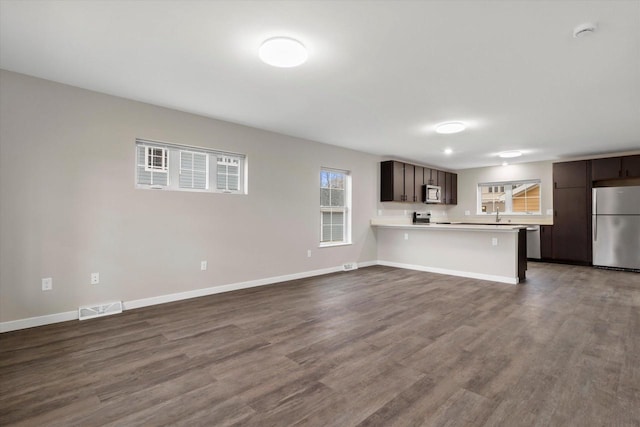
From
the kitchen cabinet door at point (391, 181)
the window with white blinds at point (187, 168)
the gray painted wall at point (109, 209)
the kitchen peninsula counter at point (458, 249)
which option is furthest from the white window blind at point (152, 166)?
the kitchen cabinet door at point (391, 181)

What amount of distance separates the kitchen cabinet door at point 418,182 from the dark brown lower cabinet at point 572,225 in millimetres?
2933

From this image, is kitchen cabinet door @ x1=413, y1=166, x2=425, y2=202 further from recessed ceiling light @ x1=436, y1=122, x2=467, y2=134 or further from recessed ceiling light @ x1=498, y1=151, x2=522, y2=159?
recessed ceiling light @ x1=436, y1=122, x2=467, y2=134

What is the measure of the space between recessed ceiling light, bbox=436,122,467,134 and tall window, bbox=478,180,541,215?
4.34 metres

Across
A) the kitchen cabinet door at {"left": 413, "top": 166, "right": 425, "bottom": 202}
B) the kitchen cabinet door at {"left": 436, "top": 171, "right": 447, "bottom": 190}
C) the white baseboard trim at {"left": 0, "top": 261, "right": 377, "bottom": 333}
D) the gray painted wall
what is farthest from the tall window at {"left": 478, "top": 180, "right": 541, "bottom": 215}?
the gray painted wall

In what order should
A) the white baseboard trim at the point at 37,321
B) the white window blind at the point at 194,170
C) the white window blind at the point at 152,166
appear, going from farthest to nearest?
the white window blind at the point at 194,170, the white window blind at the point at 152,166, the white baseboard trim at the point at 37,321

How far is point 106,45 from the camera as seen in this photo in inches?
97.6

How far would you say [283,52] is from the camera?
96.0 inches

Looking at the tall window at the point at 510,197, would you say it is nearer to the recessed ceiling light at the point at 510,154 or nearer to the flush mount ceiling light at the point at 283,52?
the recessed ceiling light at the point at 510,154

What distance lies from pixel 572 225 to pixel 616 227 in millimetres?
732

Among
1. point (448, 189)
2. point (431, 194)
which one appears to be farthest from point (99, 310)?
point (448, 189)

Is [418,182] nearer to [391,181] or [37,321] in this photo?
[391,181]

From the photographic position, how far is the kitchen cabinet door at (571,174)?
21.4 feet

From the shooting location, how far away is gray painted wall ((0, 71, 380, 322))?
296 centimetres

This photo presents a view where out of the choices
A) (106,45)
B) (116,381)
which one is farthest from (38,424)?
(106,45)
